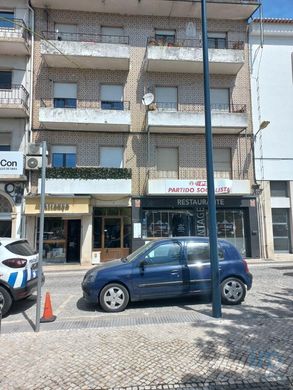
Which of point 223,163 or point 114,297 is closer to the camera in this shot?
point 114,297

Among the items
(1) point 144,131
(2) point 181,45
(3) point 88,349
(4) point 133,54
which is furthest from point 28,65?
(3) point 88,349

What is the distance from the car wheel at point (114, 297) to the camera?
6961 mm

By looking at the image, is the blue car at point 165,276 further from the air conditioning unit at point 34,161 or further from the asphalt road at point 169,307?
the air conditioning unit at point 34,161

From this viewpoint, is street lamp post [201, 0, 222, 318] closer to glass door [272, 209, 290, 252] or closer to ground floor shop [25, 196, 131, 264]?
ground floor shop [25, 196, 131, 264]

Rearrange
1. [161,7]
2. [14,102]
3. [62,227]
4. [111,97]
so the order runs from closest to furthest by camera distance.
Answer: [14,102] < [62,227] < [111,97] < [161,7]

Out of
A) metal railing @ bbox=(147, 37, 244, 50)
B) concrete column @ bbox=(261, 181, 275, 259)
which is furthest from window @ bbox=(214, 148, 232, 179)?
metal railing @ bbox=(147, 37, 244, 50)

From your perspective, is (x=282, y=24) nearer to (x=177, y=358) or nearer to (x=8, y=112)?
(x=8, y=112)

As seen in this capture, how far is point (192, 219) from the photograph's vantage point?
58.3ft

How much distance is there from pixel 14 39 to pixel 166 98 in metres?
8.59

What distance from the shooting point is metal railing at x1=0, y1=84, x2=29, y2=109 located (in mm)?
16391

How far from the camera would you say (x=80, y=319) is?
646 cm

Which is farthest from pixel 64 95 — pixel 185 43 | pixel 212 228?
pixel 212 228

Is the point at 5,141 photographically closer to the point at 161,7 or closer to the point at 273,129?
the point at 161,7

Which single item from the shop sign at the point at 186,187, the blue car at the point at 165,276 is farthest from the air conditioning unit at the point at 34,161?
the shop sign at the point at 186,187
